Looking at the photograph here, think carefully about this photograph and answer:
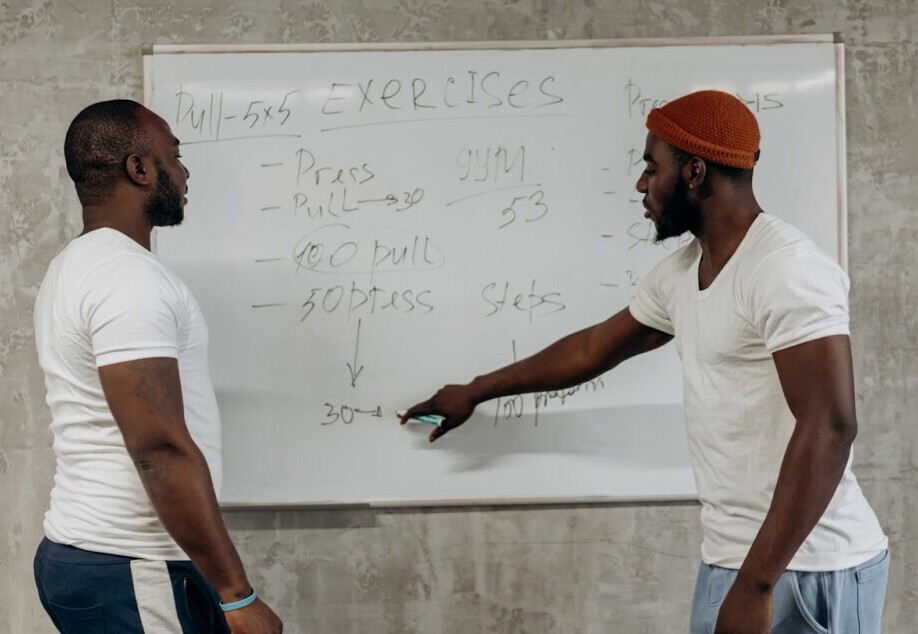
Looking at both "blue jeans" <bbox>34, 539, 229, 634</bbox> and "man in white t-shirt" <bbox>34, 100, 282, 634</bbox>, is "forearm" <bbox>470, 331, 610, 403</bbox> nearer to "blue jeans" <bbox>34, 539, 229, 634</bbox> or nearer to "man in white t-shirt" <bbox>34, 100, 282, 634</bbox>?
"man in white t-shirt" <bbox>34, 100, 282, 634</bbox>

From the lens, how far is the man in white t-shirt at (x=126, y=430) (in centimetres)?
125

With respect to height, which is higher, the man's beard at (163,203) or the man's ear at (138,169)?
the man's ear at (138,169)

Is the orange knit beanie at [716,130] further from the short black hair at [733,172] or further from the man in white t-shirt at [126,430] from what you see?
the man in white t-shirt at [126,430]

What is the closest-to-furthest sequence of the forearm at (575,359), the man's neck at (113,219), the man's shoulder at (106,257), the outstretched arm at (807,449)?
the outstretched arm at (807,449) < the man's shoulder at (106,257) < the man's neck at (113,219) < the forearm at (575,359)

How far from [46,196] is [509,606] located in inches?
54.8

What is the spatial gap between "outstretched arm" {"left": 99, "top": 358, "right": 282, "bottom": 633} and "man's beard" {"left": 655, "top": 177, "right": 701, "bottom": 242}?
792 millimetres

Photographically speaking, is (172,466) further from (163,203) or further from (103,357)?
(163,203)

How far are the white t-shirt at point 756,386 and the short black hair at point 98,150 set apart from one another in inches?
36.9

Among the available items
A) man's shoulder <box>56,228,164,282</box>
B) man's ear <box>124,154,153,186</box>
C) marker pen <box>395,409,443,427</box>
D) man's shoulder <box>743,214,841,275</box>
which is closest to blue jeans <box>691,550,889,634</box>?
man's shoulder <box>743,214,841,275</box>

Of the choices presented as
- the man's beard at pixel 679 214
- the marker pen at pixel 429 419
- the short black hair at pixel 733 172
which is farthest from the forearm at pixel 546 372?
the short black hair at pixel 733 172

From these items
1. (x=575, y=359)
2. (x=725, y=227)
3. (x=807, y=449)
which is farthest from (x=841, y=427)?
(x=575, y=359)

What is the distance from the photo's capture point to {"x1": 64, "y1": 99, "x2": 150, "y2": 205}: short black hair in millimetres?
1413

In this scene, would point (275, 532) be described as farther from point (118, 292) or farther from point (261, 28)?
point (261, 28)

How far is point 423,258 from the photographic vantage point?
2008 mm
